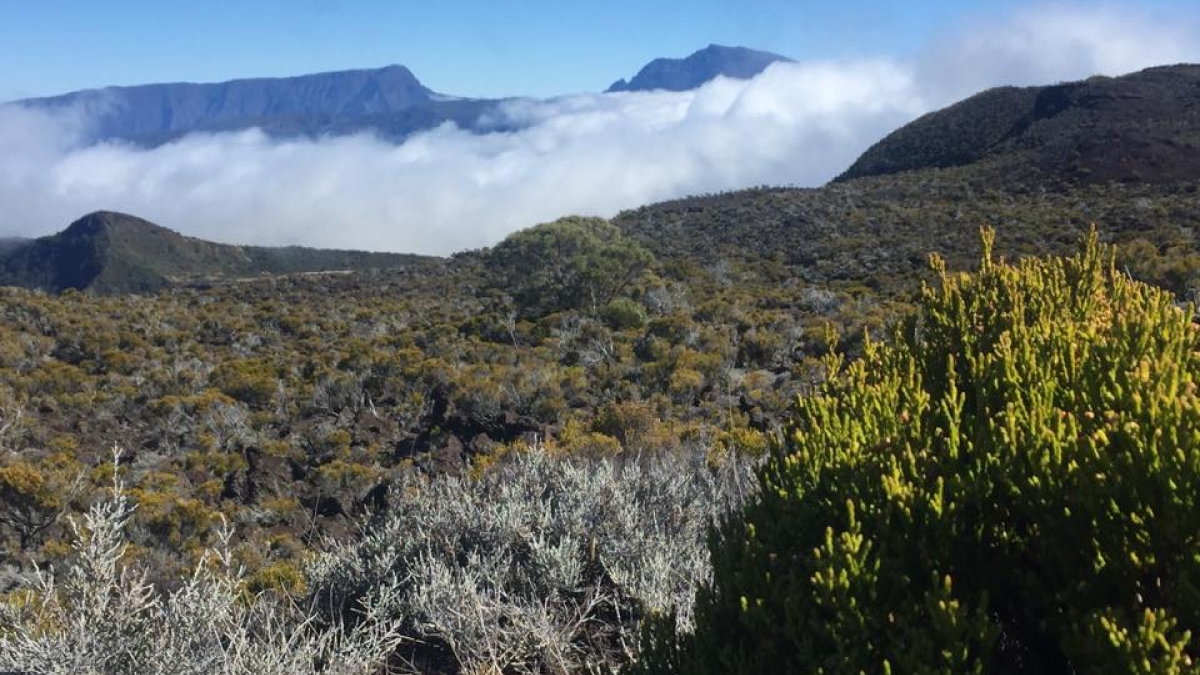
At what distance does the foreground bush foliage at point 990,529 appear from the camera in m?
1.75

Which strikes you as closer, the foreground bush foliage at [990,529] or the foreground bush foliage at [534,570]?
the foreground bush foliage at [990,529]

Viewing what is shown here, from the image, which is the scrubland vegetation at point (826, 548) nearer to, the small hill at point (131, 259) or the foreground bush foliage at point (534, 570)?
the foreground bush foliage at point (534, 570)

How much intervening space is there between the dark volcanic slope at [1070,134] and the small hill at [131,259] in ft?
119

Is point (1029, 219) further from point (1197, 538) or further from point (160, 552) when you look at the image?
point (1197, 538)

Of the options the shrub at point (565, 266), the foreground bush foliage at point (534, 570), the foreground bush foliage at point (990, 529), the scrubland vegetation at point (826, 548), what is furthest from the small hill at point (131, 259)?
the foreground bush foliage at point (990, 529)

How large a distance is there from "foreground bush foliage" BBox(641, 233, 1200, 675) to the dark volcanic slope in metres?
33.4

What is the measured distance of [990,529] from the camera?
2090 mm

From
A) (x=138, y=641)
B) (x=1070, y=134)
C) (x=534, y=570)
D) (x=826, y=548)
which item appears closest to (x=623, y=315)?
(x=534, y=570)

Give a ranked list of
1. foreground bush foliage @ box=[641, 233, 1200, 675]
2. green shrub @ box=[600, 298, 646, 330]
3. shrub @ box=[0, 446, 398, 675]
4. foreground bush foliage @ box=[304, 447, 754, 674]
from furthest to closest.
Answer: green shrub @ box=[600, 298, 646, 330] → foreground bush foliage @ box=[304, 447, 754, 674] → shrub @ box=[0, 446, 398, 675] → foreground bush foliage @ box=[641, 233, 1200, 675]

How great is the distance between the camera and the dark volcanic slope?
33312 millimetres

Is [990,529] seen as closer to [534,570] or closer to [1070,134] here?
[534,570]

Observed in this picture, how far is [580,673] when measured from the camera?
340cm

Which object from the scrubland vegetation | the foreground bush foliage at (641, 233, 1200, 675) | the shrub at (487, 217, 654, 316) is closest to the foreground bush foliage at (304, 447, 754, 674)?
the scrubland vegetation

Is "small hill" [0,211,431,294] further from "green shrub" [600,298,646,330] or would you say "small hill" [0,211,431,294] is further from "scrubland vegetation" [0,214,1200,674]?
"scrubland vegetation" [0,214,1200,674]
